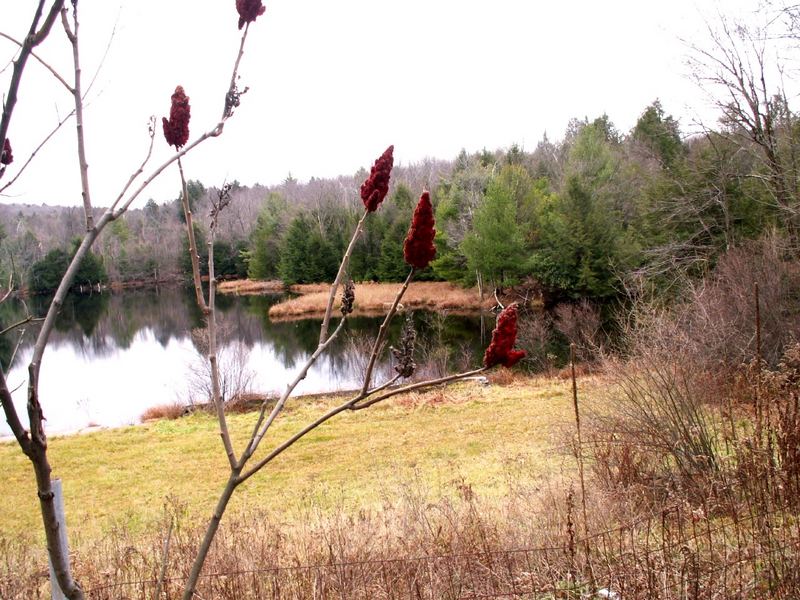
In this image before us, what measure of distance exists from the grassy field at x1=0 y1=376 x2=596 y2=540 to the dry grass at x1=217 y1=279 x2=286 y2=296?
3126cm

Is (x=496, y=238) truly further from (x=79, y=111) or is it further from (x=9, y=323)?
(x=79, y=111)

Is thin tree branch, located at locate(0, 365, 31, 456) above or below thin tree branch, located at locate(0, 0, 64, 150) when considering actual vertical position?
below

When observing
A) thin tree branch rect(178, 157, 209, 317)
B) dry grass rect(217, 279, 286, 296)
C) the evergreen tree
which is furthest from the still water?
thin tree branch rect(178, 157, 209, 317)

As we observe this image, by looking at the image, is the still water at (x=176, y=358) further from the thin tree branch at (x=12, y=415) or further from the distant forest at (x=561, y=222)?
the thin tree branch at (x=12, y=415)

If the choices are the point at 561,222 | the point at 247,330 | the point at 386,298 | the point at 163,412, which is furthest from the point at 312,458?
the point at 561,222

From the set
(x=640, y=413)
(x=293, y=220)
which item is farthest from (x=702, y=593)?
(x=293, y=220)

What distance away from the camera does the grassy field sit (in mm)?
9133

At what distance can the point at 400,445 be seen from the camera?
12320mm

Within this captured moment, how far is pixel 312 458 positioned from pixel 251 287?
39752 millimetres

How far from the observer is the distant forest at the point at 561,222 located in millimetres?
16250

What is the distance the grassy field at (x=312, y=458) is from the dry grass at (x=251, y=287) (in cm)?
3126

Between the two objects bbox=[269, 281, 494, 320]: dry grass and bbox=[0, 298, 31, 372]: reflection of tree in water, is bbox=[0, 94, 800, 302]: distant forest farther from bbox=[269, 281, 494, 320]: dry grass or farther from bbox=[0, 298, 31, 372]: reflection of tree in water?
bbox=[0, 298, 31, 372]: reflection of tree in water

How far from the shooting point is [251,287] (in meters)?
50.1

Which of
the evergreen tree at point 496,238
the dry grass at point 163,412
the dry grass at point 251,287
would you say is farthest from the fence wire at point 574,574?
the dry grass at point 251,287
